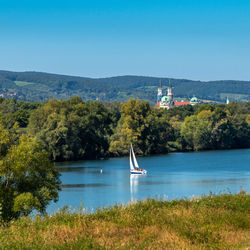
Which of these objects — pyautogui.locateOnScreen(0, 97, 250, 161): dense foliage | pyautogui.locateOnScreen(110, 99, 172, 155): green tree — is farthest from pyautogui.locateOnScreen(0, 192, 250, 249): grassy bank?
pyautogui.locateOnScreen(110, 99, 172, 155): green tree

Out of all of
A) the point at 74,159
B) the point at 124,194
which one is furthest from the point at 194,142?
the point at 124,194

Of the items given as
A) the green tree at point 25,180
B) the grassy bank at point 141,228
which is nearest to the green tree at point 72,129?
the green tree at point 25,180

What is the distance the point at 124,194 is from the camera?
147 ft

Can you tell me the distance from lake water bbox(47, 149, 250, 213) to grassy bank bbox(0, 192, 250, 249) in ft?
68.7

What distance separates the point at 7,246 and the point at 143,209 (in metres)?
3.90

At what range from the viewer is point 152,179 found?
5847 cm

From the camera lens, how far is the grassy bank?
8.23 metres

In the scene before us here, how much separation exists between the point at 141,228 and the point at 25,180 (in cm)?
1788

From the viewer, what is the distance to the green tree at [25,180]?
24203mm

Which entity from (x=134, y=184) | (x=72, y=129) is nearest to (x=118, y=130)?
(x=72, y=129)

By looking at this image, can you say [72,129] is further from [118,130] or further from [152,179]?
[152,179]

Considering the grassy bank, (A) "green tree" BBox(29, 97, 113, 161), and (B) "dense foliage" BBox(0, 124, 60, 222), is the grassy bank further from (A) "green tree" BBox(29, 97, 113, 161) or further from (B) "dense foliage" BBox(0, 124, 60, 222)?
(A) "green tree" BBox(29, 97, 113, 161)

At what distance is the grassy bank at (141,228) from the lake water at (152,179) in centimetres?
2092

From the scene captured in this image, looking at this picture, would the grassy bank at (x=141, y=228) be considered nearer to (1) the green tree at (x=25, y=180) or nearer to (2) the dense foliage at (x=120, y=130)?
(1) the green tree at (x=25, y=180)
